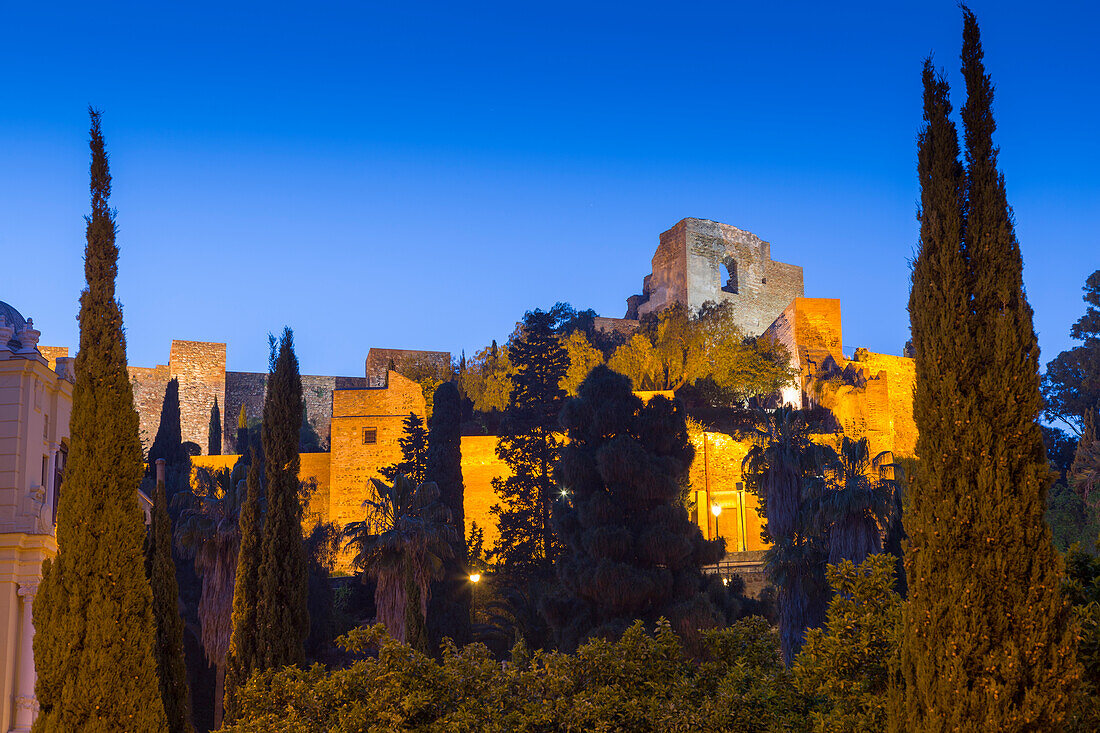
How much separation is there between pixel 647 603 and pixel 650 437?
175 inches

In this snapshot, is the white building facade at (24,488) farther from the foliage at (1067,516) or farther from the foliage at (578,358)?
the foliage at (578,358)

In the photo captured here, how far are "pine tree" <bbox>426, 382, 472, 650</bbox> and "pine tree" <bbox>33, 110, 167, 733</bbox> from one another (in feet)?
56.1

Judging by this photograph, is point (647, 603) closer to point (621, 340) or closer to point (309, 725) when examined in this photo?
point (309, 725)

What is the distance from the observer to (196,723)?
86.2 ft

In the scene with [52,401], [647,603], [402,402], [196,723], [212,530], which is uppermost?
[402,402]

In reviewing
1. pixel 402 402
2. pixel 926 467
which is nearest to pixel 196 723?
pixel 402 402

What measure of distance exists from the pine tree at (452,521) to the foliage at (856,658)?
1765cm

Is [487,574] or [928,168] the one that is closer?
[928,168]

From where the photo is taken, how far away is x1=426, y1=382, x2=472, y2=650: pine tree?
1056 inches

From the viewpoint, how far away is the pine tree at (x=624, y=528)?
24125 millimetres

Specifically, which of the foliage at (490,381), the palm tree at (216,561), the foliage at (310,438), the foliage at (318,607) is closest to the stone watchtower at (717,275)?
the foliage at (490,381)

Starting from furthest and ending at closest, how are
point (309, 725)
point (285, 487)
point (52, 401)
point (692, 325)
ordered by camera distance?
1. point (692, 325)
2. point (285, 487)
3. point (52, 401)
4. point (309, 725)

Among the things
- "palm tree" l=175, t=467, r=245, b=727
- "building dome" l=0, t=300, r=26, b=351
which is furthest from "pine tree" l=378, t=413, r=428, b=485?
"building dome" l=0, t=300, r=26, b=351

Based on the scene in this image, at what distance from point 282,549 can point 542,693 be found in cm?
734
